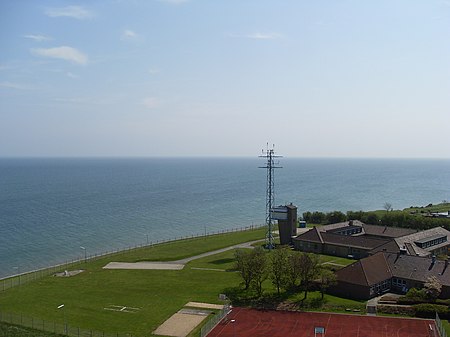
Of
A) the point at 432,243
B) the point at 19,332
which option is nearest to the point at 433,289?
the point at 432,243

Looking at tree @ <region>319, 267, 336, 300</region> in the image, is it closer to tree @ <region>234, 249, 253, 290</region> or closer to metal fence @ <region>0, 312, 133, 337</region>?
tree @ <region>234, 249, 253, 290</region>

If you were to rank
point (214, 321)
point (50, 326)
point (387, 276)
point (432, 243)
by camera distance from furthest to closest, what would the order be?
point (432, 243), point (387, 276), point (214, 321), point (50, 326)

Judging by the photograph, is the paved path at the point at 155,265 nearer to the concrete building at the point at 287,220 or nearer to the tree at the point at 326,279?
the concrete building at the point at 287,220

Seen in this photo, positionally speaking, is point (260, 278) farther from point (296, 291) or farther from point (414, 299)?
point (414, 299)

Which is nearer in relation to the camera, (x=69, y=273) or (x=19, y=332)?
(x=19, y=332)

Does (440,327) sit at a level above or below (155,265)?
above

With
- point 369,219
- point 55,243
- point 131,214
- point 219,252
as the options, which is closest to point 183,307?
point 219,252

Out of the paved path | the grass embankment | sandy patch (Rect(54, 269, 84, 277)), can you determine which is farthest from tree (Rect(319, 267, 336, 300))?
sandy patch (Rect(54, 269, 84, 277))

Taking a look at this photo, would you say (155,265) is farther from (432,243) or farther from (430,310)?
(432,243)
